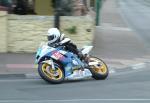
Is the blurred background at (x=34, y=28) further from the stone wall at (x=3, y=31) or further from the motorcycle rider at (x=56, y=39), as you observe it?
the motorcycle rider at (x=56, y=39)

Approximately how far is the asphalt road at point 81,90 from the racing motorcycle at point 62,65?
176 mm

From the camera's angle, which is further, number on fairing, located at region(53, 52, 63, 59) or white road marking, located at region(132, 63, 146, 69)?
white road marking, located at region(132, 63, 146, 69)

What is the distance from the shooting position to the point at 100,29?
26875mm

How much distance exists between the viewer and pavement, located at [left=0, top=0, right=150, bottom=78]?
15.8m

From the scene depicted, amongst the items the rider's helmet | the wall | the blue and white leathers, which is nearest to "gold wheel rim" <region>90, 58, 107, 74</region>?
the blue and white leathers

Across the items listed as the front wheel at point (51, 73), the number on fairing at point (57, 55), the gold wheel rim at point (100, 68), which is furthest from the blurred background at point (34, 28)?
the front wheel at point (51, 73)

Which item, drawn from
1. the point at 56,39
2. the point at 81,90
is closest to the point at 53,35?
the point at 56,39

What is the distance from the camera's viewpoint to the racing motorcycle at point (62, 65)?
1362cm

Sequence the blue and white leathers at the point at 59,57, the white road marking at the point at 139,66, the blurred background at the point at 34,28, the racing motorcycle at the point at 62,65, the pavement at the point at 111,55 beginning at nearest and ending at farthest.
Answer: the racing motorcycle at the point at 62,65
the blue and white leathers at the point at 59,57
the pavement at the point at 111,55
the white road marking at the point at 139,66
the blurred background at the point at 34,28

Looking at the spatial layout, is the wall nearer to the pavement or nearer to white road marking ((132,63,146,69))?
the pavement

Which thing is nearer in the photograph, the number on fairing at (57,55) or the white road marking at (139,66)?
the number on fairing at (57,55)

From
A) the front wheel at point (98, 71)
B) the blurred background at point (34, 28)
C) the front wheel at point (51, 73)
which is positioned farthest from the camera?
the blurred background at point (34, 28)

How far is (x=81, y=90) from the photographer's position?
12625 mm

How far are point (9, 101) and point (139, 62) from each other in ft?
24.3
